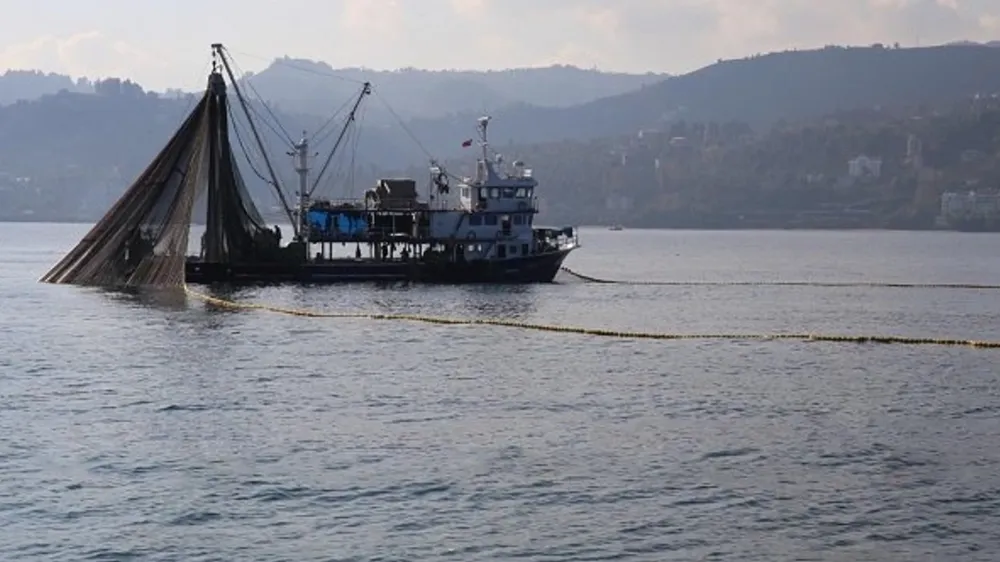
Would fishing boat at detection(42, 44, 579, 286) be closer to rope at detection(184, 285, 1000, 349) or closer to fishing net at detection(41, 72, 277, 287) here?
fishing net at detection(41, 72, 277, 287)

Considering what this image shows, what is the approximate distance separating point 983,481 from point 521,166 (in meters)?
75.8

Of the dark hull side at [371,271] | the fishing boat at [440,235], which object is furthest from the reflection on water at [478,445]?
the fishing boat at [440,235]

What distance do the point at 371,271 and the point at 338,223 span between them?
5.25 meters

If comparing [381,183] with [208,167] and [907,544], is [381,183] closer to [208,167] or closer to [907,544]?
[208,167]

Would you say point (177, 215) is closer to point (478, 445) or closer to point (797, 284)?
point (797, 284)

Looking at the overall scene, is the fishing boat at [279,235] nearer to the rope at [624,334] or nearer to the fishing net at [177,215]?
the fishing net at [177,215]

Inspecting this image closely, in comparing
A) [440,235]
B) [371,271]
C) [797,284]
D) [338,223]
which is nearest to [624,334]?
[371,271]

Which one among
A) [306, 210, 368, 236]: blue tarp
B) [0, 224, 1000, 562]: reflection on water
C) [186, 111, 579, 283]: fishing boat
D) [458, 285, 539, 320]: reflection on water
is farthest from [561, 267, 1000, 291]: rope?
[0, 224, 1000, 562]: reflection on water

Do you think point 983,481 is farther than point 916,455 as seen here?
No

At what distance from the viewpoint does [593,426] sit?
4350 cm

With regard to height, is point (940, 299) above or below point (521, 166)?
below

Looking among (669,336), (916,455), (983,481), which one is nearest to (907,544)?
(983,481)

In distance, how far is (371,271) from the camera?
10381 cm

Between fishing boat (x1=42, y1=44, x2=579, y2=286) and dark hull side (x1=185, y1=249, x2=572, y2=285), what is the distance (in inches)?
2.7
